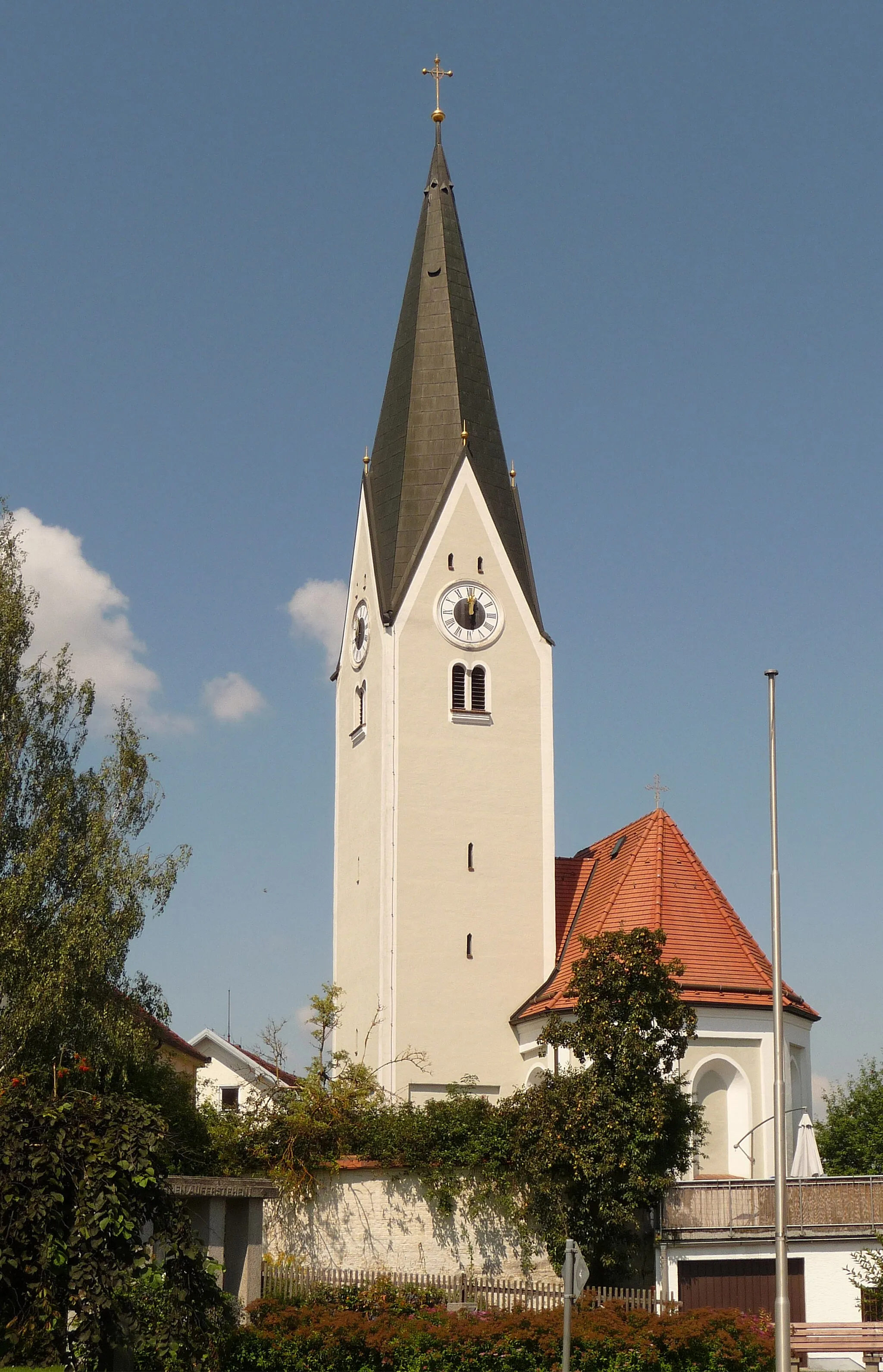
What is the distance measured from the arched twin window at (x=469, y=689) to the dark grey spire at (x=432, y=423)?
6.86ft

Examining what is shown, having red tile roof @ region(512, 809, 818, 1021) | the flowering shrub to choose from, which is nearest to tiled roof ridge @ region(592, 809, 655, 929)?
red tile roof @ region(512, 809, 818, 1021)

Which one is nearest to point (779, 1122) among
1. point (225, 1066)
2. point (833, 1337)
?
point (833, 1337)

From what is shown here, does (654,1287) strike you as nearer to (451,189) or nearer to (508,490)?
(508,490)

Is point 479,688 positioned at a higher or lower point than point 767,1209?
higher

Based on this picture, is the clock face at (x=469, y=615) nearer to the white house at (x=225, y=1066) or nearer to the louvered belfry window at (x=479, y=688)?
the louvered belfry window at (x=479, y=688)

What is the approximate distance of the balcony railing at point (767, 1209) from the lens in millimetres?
29312

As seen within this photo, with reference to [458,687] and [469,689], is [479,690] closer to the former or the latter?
[469,689]

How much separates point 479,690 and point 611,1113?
50.5 feet

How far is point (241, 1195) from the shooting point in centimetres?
2433

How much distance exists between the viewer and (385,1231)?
3116cm

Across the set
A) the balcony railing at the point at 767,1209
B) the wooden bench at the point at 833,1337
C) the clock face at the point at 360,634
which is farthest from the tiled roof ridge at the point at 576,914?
the wooden bench at the point at 833,1337

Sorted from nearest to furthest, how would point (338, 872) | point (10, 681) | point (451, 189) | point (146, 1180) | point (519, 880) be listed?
1. point (146, 1180)
2. point (10, 681)
3. point (519, 880)
4. point (338, 872)
5. point (451, 189)

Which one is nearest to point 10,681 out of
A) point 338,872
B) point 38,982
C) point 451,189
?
point 38,982

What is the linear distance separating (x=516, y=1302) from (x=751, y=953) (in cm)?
1270
